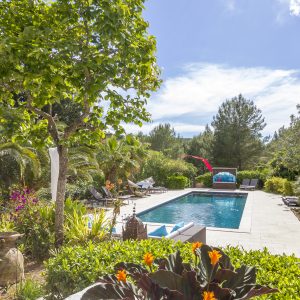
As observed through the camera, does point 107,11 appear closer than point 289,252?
Yes

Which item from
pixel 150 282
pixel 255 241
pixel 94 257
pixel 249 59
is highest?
pixel 249 59

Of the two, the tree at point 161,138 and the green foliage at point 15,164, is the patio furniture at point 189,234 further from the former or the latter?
the tree at point 161,138

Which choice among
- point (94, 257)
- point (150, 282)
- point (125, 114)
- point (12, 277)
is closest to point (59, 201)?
point (12, 277)

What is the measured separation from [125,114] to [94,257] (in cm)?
294

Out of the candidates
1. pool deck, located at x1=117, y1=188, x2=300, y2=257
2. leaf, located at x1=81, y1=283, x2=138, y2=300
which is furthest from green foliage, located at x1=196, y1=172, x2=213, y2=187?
leaf, located at x1=81, y1=283, x2=138, y2=300

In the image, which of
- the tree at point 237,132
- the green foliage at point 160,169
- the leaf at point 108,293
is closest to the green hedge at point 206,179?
the green foliage at point 160,169

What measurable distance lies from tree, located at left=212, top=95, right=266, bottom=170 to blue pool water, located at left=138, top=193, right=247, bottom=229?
14.1 meters

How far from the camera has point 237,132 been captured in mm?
34844

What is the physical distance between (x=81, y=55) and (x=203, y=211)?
12.7 meters

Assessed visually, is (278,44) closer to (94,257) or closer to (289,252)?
(289,252)

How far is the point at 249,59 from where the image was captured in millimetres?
13055

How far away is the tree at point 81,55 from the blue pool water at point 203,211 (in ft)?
27.0

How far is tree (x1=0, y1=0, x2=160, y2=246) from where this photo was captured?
4.24 meters

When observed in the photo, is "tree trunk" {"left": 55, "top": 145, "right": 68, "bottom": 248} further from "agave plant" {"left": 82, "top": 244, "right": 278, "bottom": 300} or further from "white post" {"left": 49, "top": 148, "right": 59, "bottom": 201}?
"agave plant" {"left": 82, "top": 244, "right": 278, "bottom": 300}
